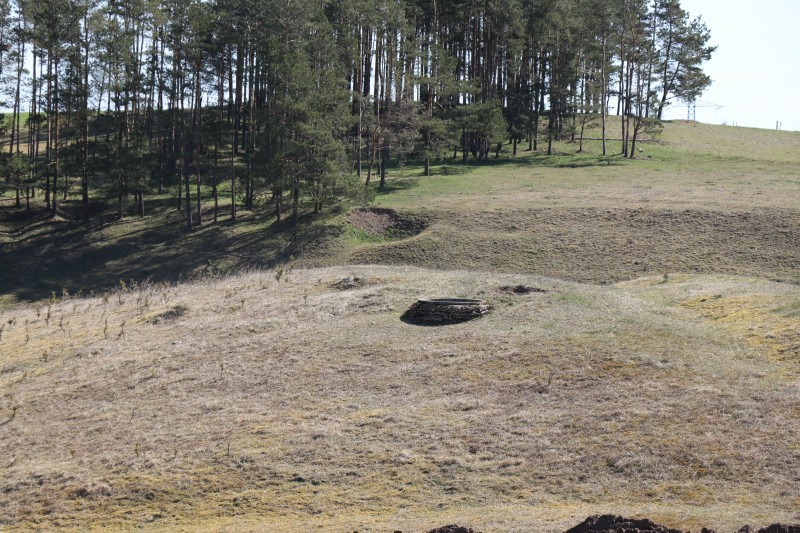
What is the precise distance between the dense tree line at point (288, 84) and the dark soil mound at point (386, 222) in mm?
2302

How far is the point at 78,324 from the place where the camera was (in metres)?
29.3

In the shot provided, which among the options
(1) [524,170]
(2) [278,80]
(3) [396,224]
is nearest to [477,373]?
(3) [396,224]

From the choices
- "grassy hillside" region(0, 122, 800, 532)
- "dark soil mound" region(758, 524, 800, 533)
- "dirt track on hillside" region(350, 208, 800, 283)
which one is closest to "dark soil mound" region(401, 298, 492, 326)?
"grassy hillside" region(0, 122, 800, 532)

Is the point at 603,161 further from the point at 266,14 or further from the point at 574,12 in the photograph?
the point at 266,14

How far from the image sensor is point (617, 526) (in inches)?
391

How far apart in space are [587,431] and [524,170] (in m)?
46.6

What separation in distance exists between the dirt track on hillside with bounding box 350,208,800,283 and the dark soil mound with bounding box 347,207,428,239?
1143 millimetres

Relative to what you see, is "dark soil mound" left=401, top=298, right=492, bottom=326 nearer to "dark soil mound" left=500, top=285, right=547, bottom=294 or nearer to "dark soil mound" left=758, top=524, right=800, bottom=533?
"dark soil mound" left=500, top=285, right=547, bottom=294

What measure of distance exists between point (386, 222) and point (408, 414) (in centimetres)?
2824

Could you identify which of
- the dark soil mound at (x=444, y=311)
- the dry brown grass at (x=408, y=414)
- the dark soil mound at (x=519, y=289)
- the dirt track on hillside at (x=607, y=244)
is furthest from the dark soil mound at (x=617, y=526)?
the dirt track on hillside at (x=607, y=244)

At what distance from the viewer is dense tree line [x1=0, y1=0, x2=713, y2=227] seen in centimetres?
4600

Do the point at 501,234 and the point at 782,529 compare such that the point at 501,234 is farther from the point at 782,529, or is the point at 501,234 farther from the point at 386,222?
the point at 782,529

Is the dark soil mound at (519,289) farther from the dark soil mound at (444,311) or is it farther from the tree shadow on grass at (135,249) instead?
the tree shadow on grass at (135,249)

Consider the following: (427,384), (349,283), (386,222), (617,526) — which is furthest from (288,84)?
(617,526)
